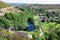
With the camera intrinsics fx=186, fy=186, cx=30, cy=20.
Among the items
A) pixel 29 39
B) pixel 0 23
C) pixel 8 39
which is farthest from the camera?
pixel 0 23

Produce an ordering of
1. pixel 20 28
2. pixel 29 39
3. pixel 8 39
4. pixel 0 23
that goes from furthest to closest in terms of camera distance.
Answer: pixel 20 28 < pixel 0 23 < pixel 29 39 < pixel 8 39

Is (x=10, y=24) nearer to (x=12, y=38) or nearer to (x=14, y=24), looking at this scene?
(x=14, y=24)

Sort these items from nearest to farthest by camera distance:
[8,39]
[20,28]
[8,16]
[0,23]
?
[8,39]
[0,23]
[20,28]
[8,16]

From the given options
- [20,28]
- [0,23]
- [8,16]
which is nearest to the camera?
[0,23]

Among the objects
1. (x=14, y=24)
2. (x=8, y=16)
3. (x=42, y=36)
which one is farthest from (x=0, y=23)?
(x=42, y=36)

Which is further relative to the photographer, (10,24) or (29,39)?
(10,24)

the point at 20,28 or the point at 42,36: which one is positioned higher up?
the point at 42,36

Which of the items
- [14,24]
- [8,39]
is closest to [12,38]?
[8,39]

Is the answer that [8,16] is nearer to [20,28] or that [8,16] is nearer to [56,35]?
[20,28]

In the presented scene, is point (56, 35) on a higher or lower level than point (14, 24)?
higher
